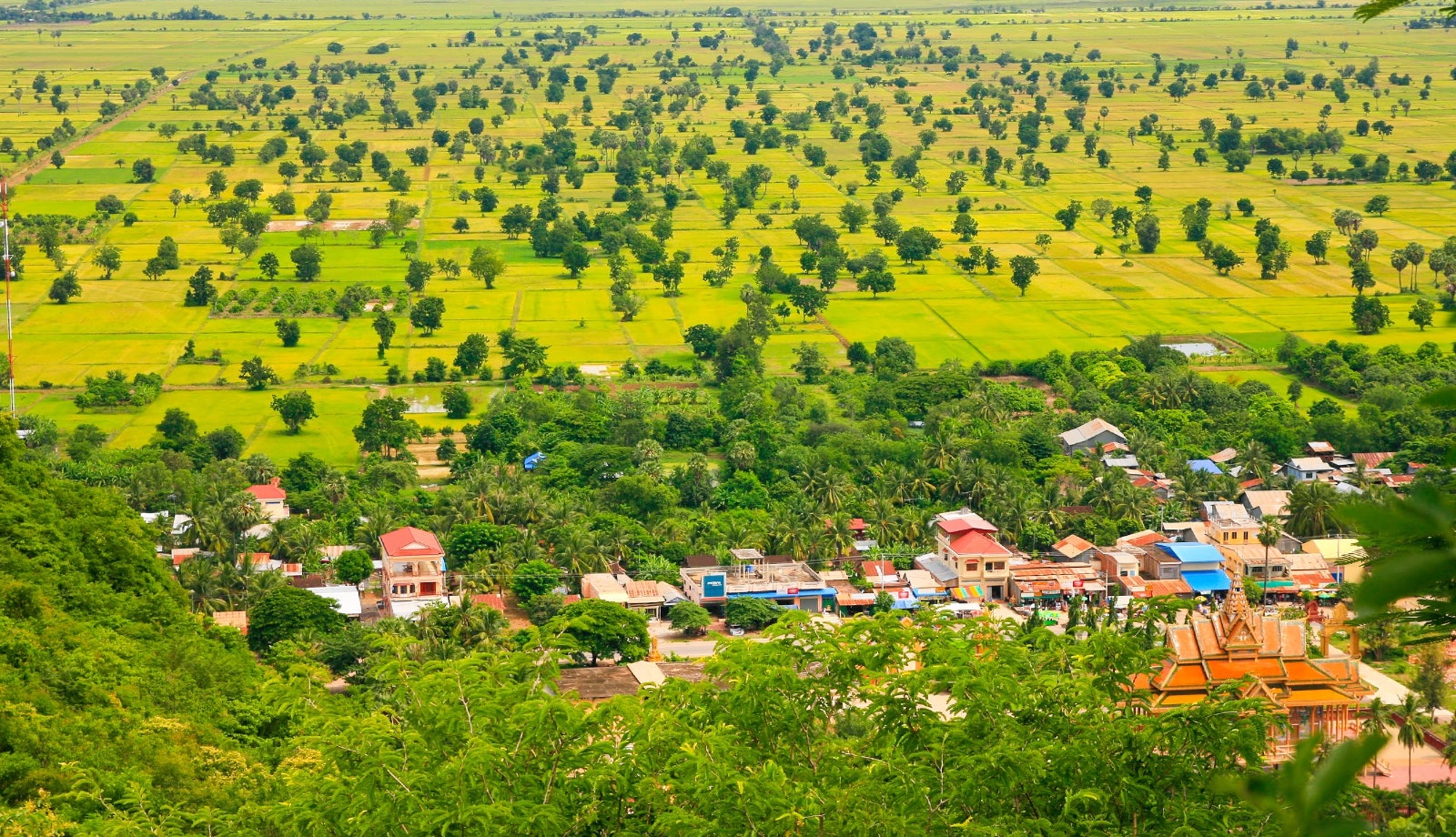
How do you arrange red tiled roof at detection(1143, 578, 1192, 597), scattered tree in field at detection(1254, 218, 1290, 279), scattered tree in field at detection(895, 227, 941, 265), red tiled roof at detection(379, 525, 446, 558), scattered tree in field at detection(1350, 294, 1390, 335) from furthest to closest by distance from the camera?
scattered tree in field at detection(895, 227, 941, 265) → scattered tree in field at detection(1254, 218, 1290, 279) → scattered tree in field at detection(1350, 294, 1390, 335) → red tiled roof at detection(1143, 578, 1192, 597) → red tiled roof at detection(379, 525, 446, 558)

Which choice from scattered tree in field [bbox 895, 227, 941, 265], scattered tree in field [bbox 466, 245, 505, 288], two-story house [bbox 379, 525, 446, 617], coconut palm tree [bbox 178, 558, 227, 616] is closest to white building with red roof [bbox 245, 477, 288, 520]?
two-story house [bbox 379, 525, 446, 617]

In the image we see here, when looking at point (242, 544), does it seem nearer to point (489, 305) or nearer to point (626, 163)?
point (489, 305)

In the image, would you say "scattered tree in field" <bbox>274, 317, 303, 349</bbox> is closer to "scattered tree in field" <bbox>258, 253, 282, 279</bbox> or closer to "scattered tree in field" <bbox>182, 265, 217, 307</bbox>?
"scattered tree in field" <bbox>182, 265, 217, 307</bbox>

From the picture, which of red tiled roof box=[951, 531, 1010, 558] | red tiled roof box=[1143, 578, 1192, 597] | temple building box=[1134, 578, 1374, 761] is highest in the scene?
temple building box=[1134, 578, 1374, 761]

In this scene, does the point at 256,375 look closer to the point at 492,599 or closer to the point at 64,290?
the point at 64,290

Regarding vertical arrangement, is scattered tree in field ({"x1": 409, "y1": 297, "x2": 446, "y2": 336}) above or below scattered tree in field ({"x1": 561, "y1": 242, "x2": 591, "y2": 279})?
above

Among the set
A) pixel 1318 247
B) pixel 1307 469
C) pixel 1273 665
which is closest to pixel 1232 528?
pixel 1307 469

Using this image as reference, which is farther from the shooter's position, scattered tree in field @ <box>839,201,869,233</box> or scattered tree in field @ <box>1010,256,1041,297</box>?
scattered tree in field @ <box>839,201,869,233</box>
